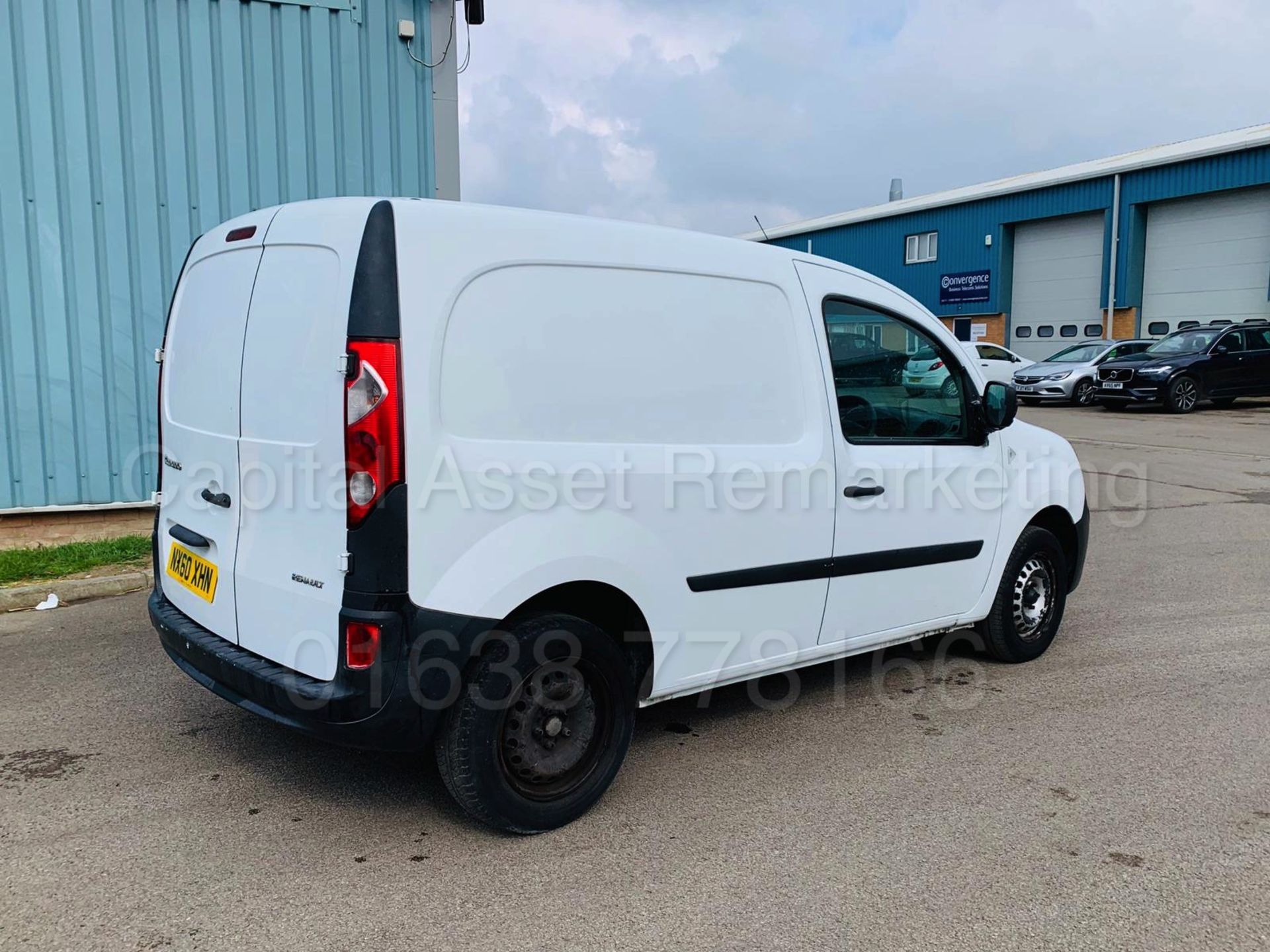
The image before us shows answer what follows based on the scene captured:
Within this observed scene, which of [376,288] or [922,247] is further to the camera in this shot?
[922,247]

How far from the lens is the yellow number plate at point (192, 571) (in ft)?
11.3

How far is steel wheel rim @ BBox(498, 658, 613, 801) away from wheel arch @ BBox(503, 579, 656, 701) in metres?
0.17

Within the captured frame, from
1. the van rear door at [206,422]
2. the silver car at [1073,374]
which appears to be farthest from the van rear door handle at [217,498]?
the silver car at [1073,374]

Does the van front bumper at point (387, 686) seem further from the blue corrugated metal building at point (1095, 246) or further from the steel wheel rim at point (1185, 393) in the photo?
the blue corrugated metal building at point (1095, 246)

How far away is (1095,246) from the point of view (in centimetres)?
2881

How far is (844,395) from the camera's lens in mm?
3969

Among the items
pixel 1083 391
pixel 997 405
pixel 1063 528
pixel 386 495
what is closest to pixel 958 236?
pixel 1083 391

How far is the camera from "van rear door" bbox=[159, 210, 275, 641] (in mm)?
3328

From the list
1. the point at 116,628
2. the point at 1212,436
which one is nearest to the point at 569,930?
the point at 116,628

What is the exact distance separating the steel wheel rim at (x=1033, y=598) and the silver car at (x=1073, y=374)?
18.4 meters

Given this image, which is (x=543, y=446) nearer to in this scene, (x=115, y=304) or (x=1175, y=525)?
(x=115, y=304)

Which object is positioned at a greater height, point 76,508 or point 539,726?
point 76,508

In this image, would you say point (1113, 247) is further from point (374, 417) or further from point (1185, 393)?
point (374, 417)

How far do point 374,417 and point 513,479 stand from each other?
0.45 meters
